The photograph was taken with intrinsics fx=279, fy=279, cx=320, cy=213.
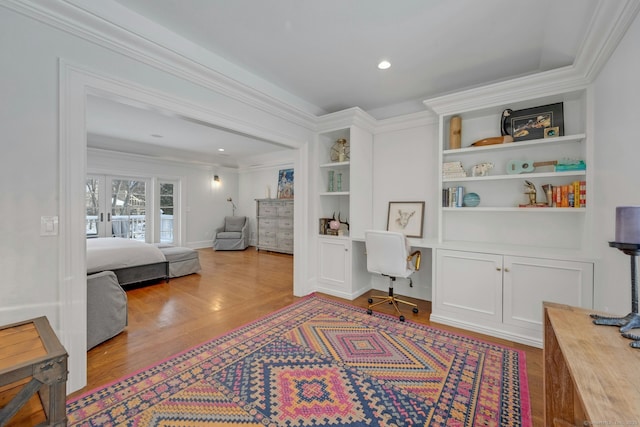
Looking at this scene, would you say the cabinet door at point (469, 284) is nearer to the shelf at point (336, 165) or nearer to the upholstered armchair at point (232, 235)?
the shelf at point (336, 165)

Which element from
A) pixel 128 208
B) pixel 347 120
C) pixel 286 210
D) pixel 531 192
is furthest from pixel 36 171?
pixel 128 208

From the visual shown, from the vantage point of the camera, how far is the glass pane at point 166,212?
7.07m

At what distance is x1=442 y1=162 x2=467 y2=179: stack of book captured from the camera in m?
3.02

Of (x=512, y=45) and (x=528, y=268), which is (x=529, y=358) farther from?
(x=512, y=45)

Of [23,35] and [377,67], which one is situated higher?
[377,67]

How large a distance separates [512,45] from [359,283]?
2974 mm

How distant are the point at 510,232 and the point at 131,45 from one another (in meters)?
3.79

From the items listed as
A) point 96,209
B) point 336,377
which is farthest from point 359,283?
point 96,209

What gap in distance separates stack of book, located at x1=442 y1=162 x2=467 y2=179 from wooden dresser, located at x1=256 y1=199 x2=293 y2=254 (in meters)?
4.23

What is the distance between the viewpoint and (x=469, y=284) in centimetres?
276

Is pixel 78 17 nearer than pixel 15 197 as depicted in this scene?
No

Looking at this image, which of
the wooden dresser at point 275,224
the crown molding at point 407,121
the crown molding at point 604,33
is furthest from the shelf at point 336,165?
the wooden dresser at point 275,224

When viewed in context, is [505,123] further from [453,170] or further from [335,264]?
[335,264]

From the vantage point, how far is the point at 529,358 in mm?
2238
